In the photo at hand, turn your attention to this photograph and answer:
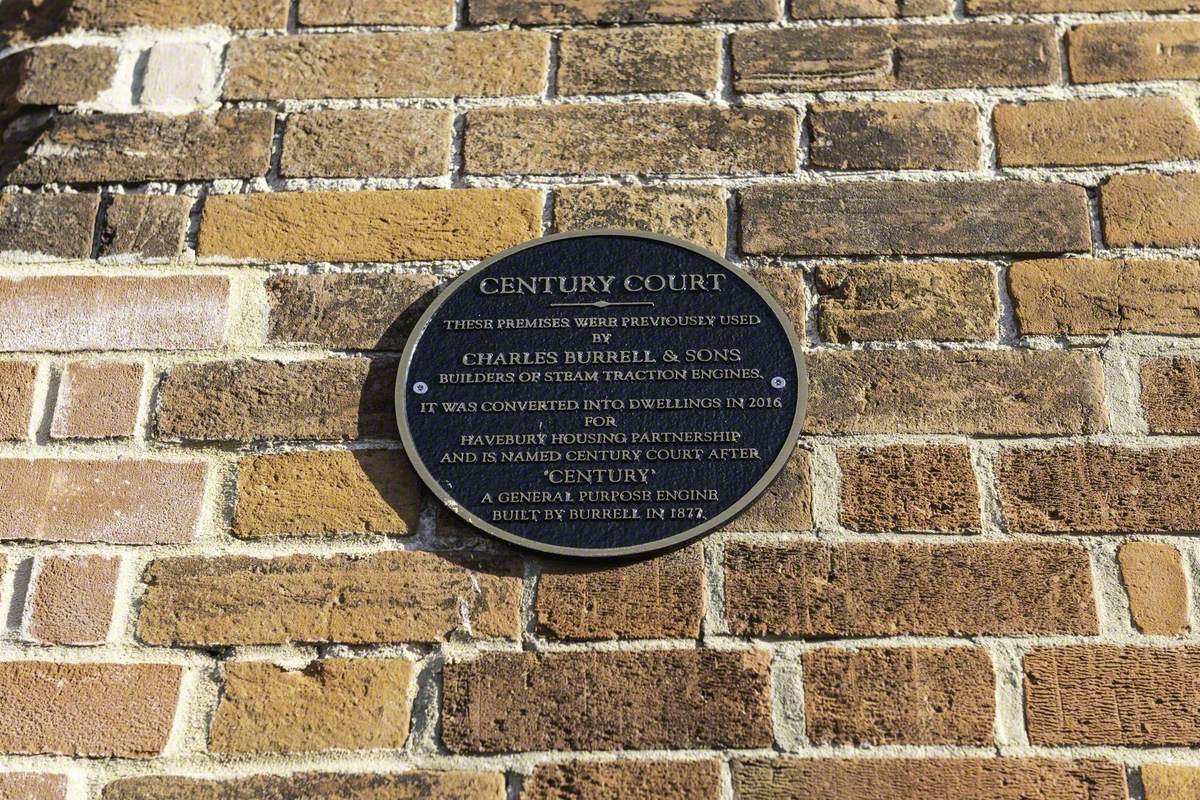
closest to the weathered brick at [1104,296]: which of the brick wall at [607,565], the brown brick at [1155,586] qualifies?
the brick wall at [607,565]

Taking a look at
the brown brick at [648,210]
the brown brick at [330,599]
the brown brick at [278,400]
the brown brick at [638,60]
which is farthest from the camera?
the brown brick at [638,60]

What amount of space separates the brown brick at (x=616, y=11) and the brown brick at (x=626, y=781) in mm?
1134

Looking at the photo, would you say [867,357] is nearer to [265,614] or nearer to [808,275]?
[808,275]

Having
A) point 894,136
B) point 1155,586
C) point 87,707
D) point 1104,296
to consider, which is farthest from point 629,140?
point 87,707

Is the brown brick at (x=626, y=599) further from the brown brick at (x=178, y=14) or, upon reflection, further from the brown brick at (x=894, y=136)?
the brown brick at (x=178, y=14)

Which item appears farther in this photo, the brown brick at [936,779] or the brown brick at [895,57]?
the brown brick at [895,57]

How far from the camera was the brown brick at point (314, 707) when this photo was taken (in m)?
1.41

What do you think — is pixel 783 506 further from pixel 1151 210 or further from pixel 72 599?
pixel 72 599

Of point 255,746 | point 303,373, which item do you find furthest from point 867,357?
point 255,746

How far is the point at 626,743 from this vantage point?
1.39 meters

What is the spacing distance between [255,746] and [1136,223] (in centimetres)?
138

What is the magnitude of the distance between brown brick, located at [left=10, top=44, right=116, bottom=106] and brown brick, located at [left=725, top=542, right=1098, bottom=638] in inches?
49.1

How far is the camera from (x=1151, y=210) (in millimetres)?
1649

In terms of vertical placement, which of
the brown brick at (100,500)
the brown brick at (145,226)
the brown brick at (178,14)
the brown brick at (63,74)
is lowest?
the brown brick at (100,500)
